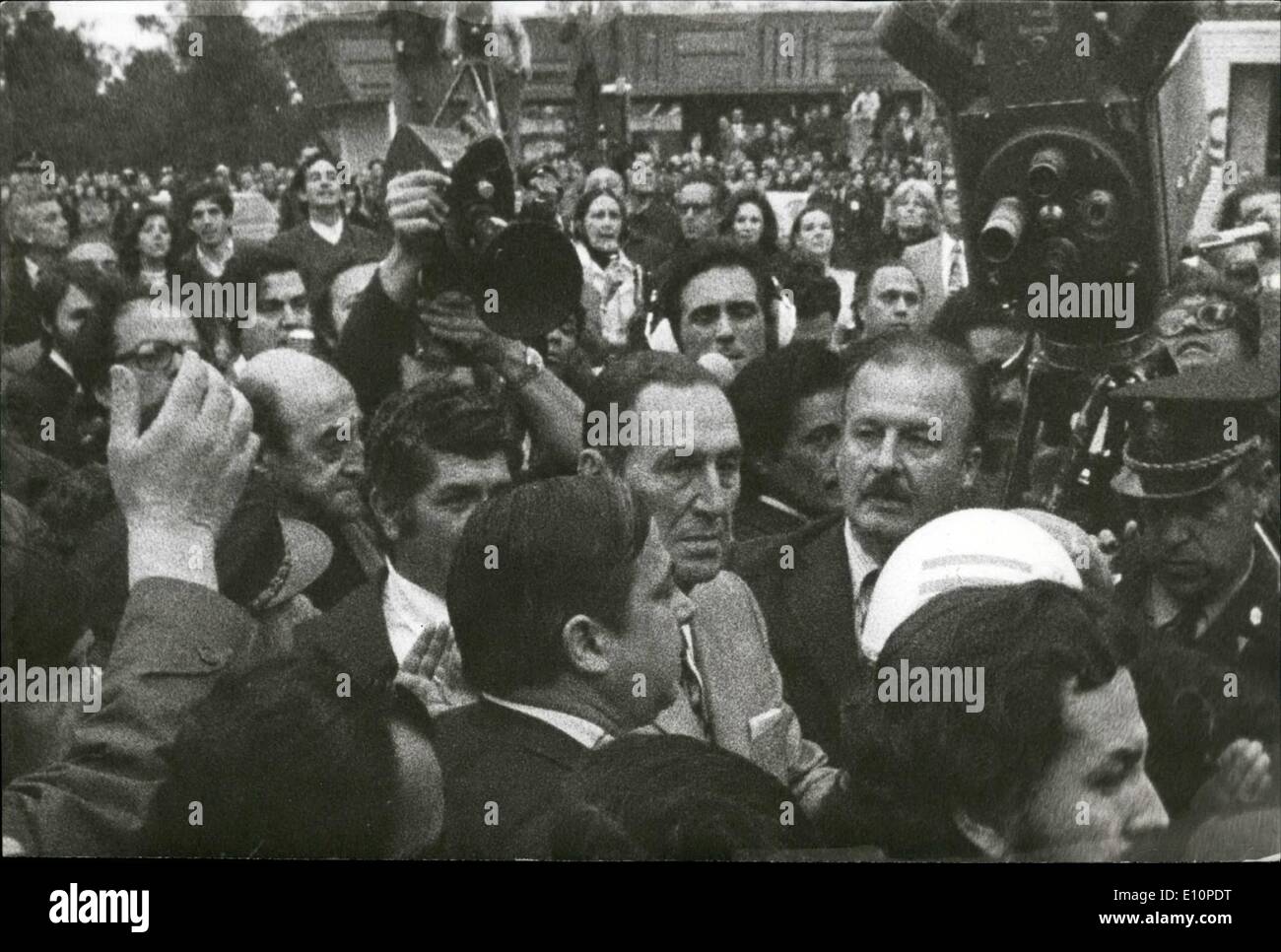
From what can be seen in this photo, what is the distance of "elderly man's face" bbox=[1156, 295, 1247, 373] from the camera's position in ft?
16.0

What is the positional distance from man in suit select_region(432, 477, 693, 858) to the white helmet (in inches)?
23.0

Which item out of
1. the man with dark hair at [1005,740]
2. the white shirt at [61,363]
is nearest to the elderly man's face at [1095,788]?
the man with dark hair at [1005,740]

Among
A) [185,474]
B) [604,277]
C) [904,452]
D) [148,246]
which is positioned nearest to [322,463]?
[185,474]

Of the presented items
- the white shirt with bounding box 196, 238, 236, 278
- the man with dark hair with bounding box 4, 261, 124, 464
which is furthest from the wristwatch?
the man with dark hair with bounding box 4, 261, 124, 464

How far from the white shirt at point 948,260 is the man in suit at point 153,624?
1.94 meters

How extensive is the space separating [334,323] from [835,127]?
1497 millimetres

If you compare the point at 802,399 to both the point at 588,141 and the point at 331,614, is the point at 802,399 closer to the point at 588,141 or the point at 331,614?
the point at 588,141

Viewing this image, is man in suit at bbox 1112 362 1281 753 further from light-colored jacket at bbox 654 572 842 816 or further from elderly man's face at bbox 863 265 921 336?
light-colored jacket at bbox 654 572 842 816

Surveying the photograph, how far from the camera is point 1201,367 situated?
4898 mm

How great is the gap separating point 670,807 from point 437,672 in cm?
71

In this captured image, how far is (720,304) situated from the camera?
4.85 metres

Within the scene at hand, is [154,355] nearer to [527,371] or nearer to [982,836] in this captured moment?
[527,371]

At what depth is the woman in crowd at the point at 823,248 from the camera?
489 cm

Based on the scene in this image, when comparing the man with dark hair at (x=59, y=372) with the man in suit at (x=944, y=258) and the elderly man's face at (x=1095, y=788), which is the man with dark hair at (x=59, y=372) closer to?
the man in suit at (x=944, y=258)
